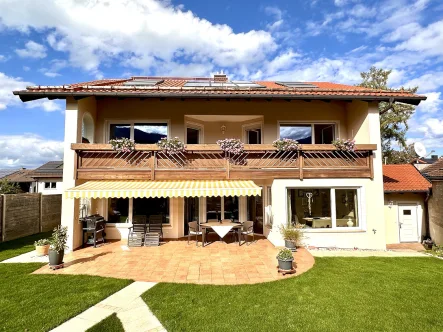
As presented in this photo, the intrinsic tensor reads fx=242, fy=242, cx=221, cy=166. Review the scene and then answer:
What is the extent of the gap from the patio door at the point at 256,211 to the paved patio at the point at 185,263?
3178 mm

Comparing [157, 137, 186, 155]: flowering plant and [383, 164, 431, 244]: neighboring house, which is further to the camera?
[383, 164, 431, 244]: neighboring house

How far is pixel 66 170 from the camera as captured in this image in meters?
17.0

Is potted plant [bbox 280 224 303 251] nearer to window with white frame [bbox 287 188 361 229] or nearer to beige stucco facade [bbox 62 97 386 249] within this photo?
beige stucco facade [bbox 62 97 386 249]

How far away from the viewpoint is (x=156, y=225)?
62.4 feet

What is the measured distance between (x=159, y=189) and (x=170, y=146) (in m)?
3.42

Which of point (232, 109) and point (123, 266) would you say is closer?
point (123, 266)

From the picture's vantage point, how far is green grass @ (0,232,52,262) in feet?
53.5

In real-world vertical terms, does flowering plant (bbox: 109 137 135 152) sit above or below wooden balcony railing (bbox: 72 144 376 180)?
above

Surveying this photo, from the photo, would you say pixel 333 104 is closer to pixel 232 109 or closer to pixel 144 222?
pixel 232 109

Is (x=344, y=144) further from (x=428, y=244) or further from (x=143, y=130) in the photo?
(x=143, y=130)

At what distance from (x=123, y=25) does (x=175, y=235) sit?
18760mm

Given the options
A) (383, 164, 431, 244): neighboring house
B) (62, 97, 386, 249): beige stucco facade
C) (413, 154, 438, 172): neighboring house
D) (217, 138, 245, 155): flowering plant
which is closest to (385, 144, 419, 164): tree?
(413, 154, 438, 172): neighboring house

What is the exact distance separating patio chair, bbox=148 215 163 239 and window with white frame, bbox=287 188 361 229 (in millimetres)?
9951

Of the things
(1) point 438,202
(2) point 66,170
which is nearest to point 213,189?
(2) point 66,170
